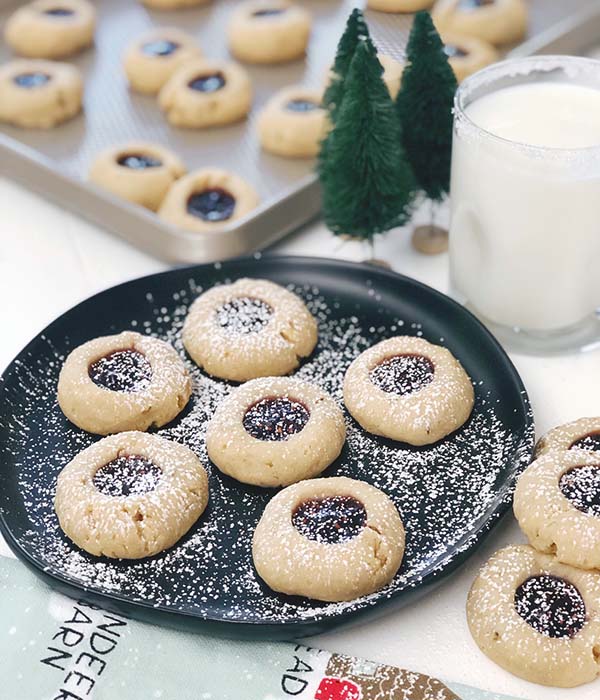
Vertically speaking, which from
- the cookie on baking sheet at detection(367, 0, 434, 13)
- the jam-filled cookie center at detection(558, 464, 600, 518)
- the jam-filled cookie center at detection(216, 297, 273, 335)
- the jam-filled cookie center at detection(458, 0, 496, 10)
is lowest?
the jam-filled cookie center at detection(216, 297, 273, 335)

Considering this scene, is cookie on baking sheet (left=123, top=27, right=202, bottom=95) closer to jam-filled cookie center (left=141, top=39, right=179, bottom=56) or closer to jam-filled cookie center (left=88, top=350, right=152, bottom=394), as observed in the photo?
jam-filled cookie center (left=141, top=39, right=179, bottom=56)

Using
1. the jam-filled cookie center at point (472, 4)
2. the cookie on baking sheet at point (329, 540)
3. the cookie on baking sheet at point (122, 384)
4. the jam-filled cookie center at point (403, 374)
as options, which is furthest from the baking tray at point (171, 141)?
the cookie on baking sheet at point (329, 540)

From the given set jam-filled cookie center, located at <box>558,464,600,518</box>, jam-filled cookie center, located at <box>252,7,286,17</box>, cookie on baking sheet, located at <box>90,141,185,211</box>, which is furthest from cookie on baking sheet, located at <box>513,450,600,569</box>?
jam-filled cookie center, located at <box>252,7,286,17</box>

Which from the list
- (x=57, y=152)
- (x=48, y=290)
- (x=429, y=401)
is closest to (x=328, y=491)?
(x=429, y=401)

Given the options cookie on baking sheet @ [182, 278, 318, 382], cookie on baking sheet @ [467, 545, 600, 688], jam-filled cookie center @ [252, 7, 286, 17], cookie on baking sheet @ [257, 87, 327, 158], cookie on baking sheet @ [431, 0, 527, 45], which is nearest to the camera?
cookie on baking sheet @ [467, 545, 600, 688]

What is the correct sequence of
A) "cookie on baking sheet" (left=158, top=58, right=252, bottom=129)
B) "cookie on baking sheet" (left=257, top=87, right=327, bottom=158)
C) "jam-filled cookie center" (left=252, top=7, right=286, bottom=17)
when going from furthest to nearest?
"jam-filled cookie center" (left=252, top=7, right=286, bottom=17), "cookie on baking sheet" (left=158, top=58, right=252, bottom=129), "cookie on baking sheet" (left=257, top=87, right=327, bottom=158)
